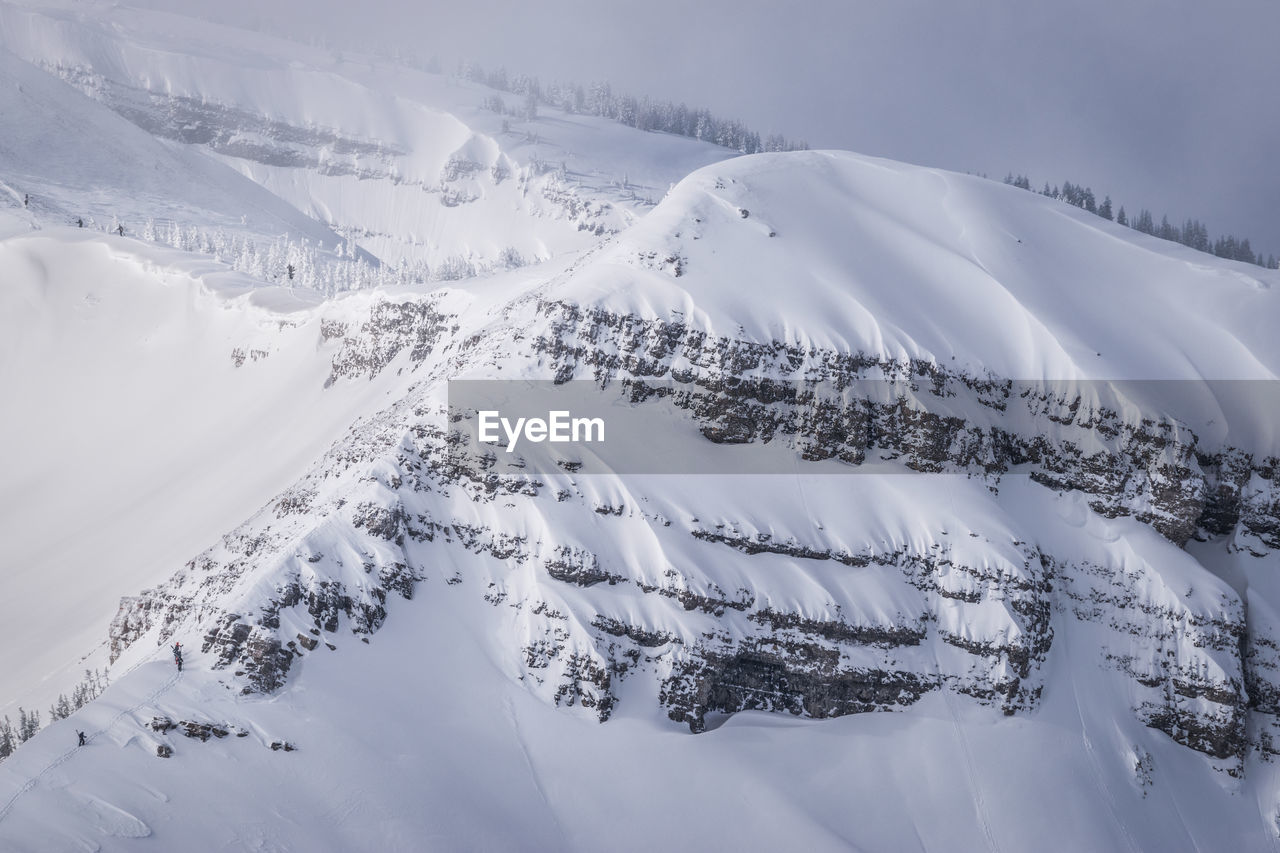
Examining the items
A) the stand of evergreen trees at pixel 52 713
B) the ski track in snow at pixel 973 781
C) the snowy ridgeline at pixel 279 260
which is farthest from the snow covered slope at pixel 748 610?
the snowy ridgeline at pixel 279 260

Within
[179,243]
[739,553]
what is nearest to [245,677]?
[739,553]

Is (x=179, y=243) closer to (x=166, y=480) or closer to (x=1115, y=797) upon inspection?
(x=166, y=480)

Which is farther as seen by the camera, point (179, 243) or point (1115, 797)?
point (179, 243)

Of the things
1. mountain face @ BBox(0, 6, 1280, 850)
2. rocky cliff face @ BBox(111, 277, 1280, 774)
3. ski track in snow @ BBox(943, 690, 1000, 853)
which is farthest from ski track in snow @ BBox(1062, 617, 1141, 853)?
ski track in snow @ BBox(943, 690, 1000, 853)

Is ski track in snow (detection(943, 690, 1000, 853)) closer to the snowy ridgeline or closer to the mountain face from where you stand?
the mountain face

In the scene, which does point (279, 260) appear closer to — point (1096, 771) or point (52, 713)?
point (52, 713)

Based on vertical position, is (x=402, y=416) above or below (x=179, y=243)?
above

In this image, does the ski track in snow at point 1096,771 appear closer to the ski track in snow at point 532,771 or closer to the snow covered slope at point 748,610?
the snow covered slope at point 748,610

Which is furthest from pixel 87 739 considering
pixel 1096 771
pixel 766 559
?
pixel 1096 771
